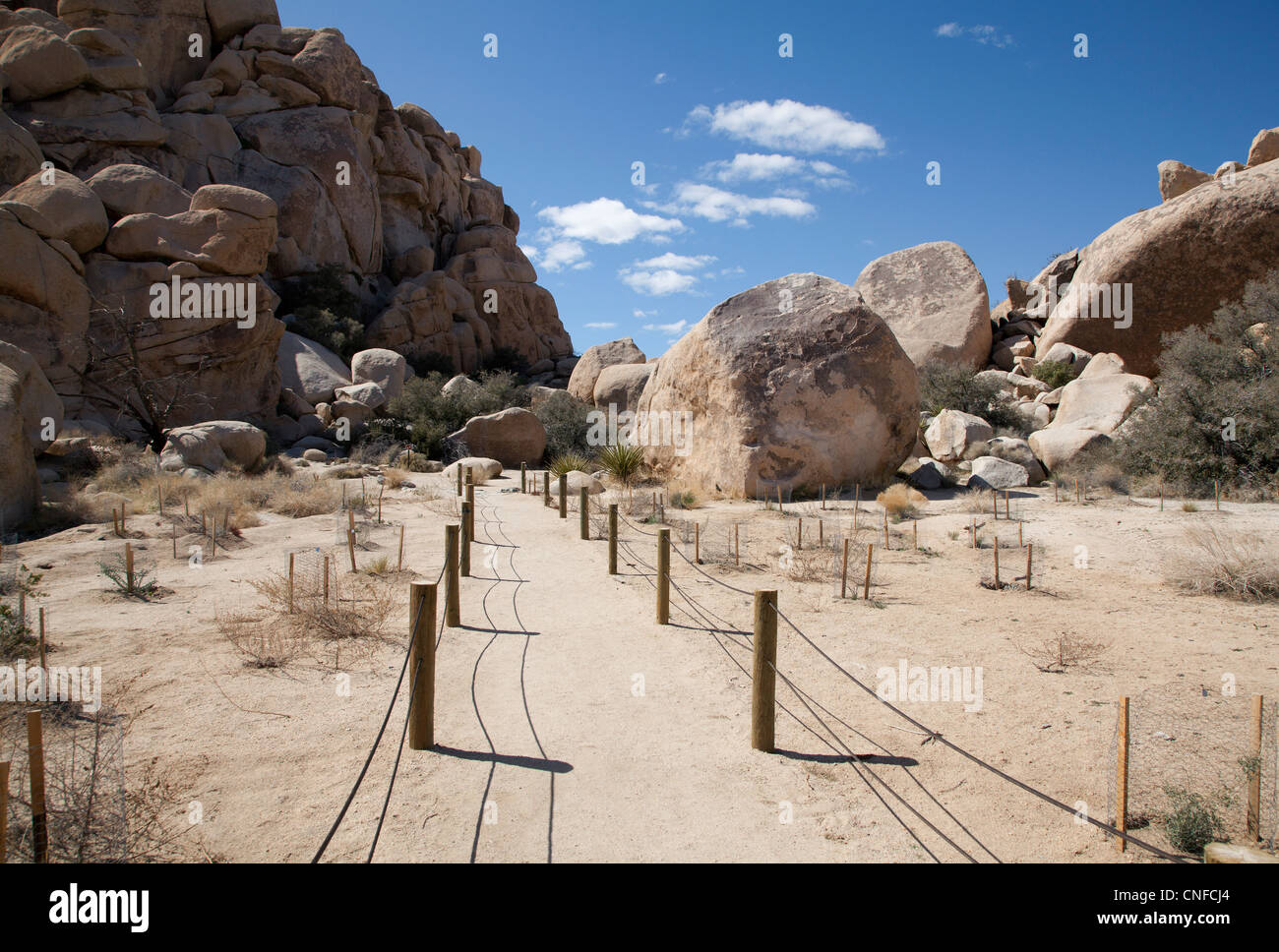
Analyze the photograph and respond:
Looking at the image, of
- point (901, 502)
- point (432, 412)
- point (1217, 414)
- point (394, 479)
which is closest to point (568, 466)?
point (394, 479)

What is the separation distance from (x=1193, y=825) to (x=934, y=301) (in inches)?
980

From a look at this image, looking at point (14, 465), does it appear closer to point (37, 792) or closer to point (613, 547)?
point (613, 547)

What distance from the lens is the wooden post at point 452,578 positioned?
6.74 meters

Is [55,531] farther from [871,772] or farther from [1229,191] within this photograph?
[1229,191]

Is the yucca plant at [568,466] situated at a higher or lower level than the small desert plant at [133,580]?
higher

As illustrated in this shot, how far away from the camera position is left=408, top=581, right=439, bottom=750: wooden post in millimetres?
4508

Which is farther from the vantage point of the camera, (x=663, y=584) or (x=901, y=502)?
(x=901, y=502)

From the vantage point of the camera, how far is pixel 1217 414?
41.5 feet

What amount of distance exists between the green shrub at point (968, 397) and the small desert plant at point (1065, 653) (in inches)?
544

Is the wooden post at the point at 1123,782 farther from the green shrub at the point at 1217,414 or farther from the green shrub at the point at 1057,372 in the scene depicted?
the green shrub at the point at 1057,372

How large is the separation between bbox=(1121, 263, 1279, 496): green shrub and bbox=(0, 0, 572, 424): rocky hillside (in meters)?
23.4

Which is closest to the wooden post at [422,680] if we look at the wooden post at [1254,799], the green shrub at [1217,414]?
the wooden post at [1254,799]

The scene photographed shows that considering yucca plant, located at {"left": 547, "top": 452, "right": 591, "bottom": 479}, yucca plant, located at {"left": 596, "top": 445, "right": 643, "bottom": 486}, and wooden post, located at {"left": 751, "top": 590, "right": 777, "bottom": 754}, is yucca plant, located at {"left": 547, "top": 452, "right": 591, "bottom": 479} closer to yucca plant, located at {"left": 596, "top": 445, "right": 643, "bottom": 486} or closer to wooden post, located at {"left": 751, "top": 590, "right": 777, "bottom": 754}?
Result: yucca plant, located at {"left": 596, "top": 445, "right": 643, "bottom": 486}
